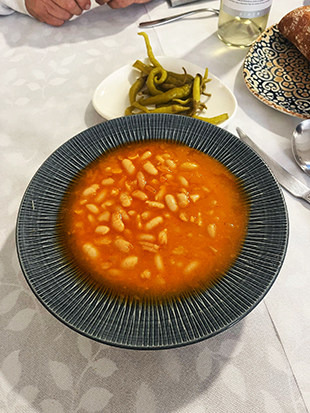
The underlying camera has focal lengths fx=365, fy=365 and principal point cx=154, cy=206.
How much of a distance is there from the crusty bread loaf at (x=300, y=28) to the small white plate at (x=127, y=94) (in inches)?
17.3

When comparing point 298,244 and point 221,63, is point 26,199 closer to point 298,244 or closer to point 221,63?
point 298,244

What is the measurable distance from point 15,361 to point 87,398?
0.23m

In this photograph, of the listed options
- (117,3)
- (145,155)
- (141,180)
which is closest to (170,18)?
(117,3)

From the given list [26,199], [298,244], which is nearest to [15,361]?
[26,199]

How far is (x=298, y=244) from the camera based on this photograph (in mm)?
1210

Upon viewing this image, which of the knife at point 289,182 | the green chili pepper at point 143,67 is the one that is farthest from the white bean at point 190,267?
the green chili pepper at point 143,67

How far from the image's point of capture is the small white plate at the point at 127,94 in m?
1.53

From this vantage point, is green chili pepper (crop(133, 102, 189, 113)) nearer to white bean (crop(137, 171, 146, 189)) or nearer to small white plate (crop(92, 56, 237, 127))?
small white plate (crop(92, 56, 237, 127))

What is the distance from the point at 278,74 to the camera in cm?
165

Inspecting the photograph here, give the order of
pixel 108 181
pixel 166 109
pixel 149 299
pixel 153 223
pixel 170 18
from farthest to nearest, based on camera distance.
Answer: pixel 170 18 → pixel 166 109 → pixel 108 181 → pixel 153 223 → pixel 149 299

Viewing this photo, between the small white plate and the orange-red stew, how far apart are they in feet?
1.33

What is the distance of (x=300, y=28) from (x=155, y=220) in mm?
1257

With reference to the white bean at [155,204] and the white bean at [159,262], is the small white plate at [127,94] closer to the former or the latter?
the white bean at [155,204]

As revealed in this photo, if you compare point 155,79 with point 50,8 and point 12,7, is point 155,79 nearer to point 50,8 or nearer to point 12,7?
point 50,8
